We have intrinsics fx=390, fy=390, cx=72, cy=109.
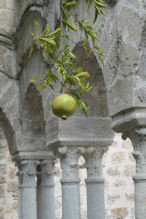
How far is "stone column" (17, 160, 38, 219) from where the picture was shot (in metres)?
4.63

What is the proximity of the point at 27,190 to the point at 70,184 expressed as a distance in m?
1.34

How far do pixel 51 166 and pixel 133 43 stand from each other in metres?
A: 3.16

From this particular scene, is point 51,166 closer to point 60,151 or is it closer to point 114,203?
point 60,151

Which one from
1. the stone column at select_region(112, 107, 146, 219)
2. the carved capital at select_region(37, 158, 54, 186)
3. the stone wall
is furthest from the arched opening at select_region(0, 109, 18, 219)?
the stone column at select_region(112, 107, 146, 219)

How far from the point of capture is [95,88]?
357 cm

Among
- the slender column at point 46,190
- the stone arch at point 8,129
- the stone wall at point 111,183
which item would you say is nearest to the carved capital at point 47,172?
the slender column at point 46,190

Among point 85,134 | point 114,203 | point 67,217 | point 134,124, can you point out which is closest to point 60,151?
point 85,134

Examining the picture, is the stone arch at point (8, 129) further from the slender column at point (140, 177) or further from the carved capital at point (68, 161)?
the slender column at point (140, 177)

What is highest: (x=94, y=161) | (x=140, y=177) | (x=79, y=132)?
(x=79, y=132)

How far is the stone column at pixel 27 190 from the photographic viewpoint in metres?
4.63

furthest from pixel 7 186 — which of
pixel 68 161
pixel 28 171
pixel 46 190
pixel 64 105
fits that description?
pixel 64 105

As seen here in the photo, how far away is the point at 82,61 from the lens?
127 inches

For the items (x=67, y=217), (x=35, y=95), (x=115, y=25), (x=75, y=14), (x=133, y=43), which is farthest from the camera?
(x=35, y=95)

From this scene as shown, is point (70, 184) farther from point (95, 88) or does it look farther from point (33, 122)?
point (33, 122)
